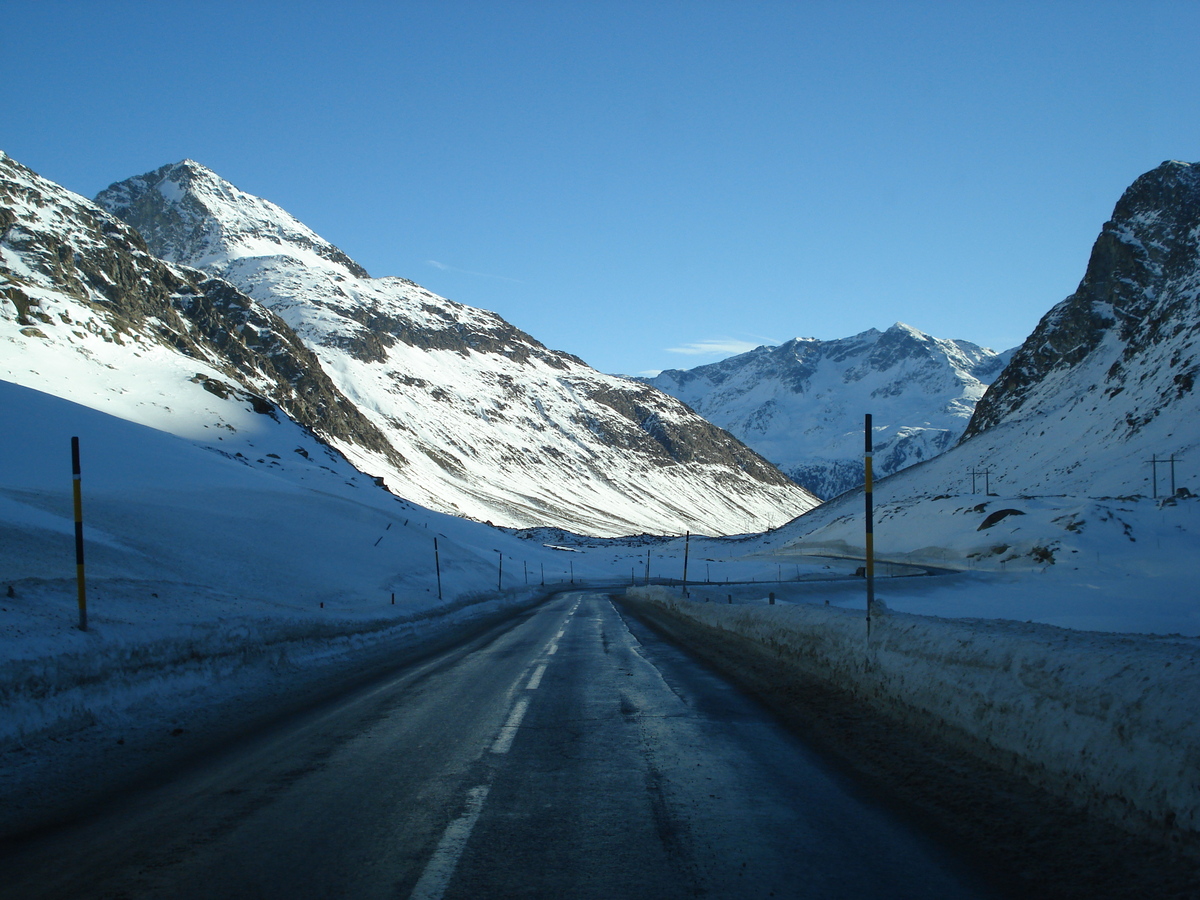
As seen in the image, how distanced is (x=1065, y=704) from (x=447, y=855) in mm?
4587

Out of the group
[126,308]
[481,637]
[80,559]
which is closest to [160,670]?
[80,559]

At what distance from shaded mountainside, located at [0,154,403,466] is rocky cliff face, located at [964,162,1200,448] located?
119 metres

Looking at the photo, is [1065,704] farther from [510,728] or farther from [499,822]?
[510,728]

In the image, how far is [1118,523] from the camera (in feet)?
177

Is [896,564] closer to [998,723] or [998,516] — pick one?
[998,516]

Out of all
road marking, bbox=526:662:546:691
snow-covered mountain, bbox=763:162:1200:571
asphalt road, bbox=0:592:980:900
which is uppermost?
snow-covered mountain, bbox=763:162:1200:571

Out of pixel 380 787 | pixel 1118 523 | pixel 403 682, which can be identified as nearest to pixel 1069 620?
pixel 403 682

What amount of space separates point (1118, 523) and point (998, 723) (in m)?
55.8

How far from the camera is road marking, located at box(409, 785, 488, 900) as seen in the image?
4.74 meters

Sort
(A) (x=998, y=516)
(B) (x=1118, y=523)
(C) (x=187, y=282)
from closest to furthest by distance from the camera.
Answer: (B) (x=1118, y=523)
(A) (x=998, y=516)
(C) (x=187, y=282)

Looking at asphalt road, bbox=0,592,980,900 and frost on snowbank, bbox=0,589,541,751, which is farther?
frost on snowbank, bbox=0,589,541,751

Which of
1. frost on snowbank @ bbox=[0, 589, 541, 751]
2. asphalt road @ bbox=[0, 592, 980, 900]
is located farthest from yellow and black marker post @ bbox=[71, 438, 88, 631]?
asphalt road @ bbox=[0, 592, 980, 900]

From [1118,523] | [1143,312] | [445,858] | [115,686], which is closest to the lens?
[445,858]

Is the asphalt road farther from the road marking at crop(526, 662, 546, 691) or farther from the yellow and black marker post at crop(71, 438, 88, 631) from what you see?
the yellow and black marker post at crop(71, 438, 88, 631)
